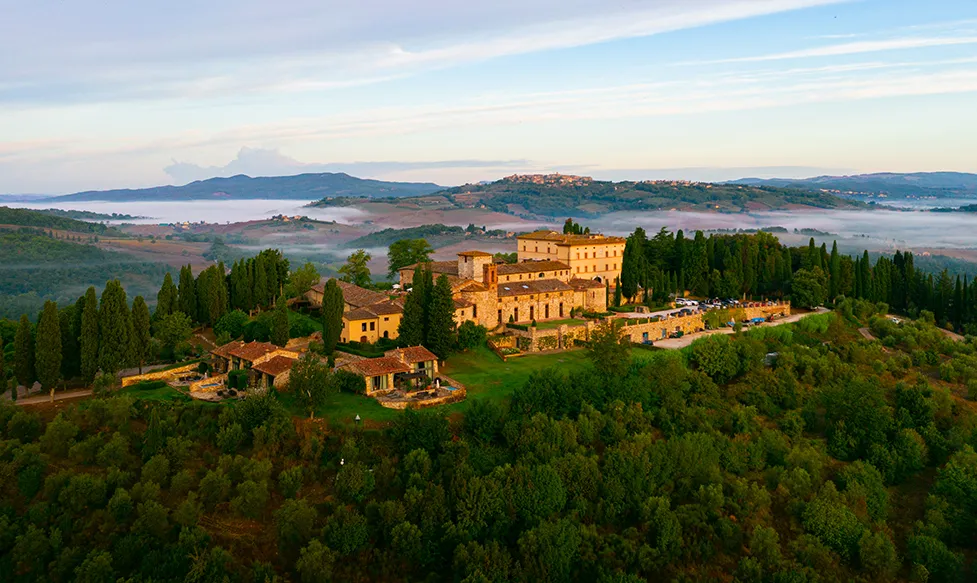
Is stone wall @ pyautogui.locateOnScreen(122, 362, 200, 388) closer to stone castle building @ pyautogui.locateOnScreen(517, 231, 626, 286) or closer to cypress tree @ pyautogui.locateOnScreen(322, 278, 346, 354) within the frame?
cypress tree @ pyautogui.locateOnScreen(322, 278, 346, 354)

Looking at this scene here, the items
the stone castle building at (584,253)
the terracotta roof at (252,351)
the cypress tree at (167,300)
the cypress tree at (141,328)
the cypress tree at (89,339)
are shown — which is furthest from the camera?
the stone castle building at (584,253)

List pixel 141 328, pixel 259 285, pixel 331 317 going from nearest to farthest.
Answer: pixel 141 328, pixel 331 317, pixel 259 285

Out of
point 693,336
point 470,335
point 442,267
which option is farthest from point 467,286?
point 693,336

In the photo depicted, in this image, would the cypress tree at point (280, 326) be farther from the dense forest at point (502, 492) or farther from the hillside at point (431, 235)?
the hillside at point (431, 235)

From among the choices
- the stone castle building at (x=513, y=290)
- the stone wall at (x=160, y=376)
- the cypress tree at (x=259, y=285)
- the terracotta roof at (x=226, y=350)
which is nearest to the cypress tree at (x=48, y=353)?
the stone wall at (x=160, y=376)

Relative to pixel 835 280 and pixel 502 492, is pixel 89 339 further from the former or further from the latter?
pixel 835 280

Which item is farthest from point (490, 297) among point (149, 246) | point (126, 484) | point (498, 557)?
point (149, 246)
